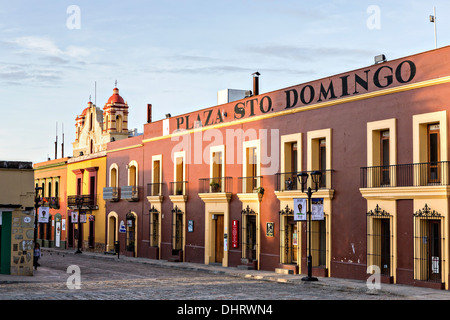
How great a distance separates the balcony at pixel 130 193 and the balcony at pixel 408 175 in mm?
19597

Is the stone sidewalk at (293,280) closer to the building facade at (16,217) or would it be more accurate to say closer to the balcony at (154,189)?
the building facade at (16,217)

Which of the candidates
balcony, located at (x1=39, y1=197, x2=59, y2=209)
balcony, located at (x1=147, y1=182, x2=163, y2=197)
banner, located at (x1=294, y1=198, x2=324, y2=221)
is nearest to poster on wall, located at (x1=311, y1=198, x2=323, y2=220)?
banner, located at (x1=294, y1=198, x2=324, y2=221)

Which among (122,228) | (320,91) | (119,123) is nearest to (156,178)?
(122,228)

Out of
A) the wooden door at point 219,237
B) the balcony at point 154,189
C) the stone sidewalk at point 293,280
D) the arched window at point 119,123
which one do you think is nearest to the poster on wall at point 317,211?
the stone sidewalk at point 293,280

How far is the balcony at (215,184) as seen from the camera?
32231mm

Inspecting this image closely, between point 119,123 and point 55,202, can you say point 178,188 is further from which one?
point 55,202

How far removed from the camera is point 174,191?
120 feet

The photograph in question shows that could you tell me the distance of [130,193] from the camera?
41031 mm

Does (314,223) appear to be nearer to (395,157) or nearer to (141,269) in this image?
(395,157)

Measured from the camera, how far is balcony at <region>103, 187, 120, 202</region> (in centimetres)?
4309

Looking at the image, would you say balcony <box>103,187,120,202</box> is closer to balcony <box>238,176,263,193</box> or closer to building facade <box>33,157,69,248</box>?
building facade <box>33,157,69,248</box>

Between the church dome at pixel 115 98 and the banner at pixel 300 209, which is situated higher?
the church dome at pixel 115 98

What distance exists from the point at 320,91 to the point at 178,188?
491 inches

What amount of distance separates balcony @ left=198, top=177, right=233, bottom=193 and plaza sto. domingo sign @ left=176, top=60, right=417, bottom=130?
2.86 metres
